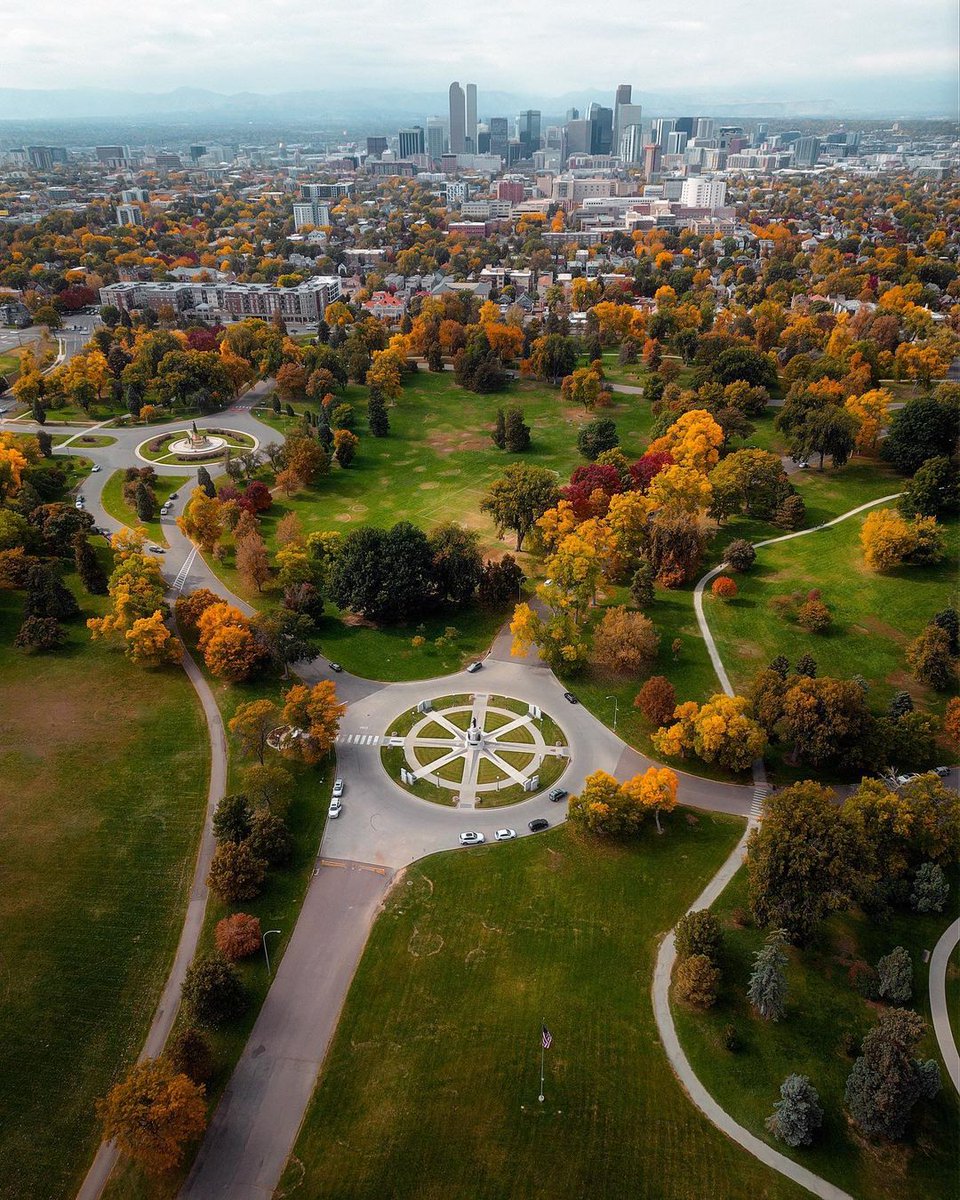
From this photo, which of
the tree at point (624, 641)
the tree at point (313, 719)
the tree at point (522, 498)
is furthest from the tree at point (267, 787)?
the tree at point (522, 498)

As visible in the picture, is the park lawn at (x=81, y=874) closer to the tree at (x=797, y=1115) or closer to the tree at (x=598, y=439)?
the tree at (x=797, y=1115)

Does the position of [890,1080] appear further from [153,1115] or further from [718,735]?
[153,1115]

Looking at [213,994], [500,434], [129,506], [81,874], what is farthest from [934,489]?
[129,506]

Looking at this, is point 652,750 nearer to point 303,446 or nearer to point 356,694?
point 356,694

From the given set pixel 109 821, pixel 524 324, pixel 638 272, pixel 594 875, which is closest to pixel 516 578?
pixel 594 875

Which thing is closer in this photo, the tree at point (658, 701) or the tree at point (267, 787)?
the tree at point (267, 787)

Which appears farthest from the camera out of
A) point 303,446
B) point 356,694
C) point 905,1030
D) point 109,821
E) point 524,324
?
point 524,324

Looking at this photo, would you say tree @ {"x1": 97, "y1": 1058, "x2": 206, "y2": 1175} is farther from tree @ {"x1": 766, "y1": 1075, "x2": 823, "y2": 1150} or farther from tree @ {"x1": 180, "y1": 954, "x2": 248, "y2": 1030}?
tree @ {"x1": 766, "y1": 1075, "x2": 823, "y2": 1150}
